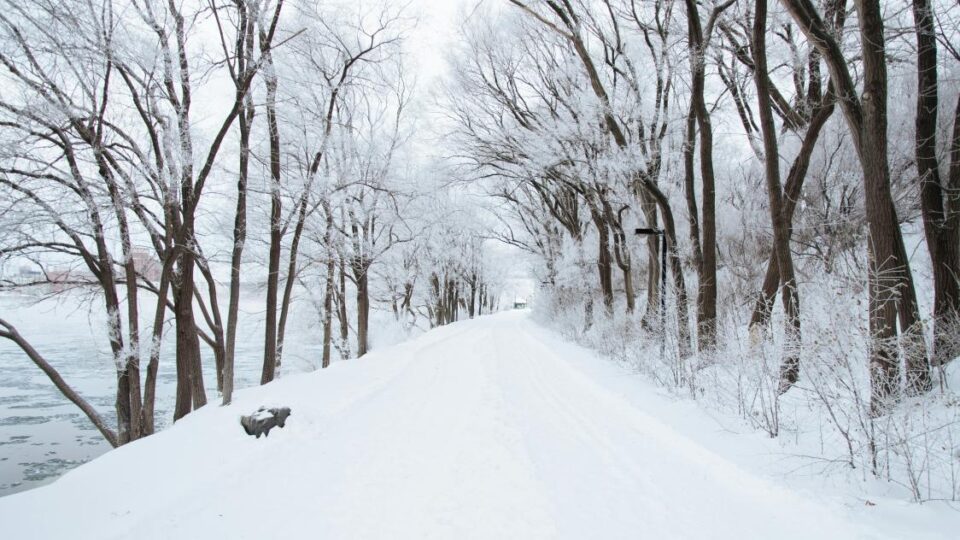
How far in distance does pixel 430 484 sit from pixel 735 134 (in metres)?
11.5

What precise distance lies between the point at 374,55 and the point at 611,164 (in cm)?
735

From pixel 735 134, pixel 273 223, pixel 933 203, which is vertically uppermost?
pixel 735 134

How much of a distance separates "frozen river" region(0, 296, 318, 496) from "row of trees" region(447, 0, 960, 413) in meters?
12.0

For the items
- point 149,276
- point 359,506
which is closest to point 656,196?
point 359,506

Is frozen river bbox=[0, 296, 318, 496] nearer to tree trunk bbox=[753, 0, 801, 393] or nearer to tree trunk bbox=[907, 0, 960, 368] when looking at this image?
tree trunk bbox=[753, 0, 801, 393]

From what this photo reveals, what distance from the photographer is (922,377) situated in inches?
159

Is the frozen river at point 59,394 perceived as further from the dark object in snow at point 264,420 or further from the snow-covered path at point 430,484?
the snow-covered path at point 430,484

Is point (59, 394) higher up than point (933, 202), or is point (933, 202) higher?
point (933, 202)

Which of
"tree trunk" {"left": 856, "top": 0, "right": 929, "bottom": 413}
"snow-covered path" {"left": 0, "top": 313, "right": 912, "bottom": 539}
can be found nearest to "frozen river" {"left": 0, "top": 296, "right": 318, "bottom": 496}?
"snow-covered path" {"left": 0, "top": 313, "right": 912, "bottom": 539}

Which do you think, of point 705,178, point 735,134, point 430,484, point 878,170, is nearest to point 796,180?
point 705,178

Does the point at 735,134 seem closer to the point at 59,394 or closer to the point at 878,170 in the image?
the point at 878,170

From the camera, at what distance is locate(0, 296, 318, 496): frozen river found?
35.6ft

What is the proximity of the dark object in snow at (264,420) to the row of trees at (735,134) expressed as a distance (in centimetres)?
545

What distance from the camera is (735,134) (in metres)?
11.1
